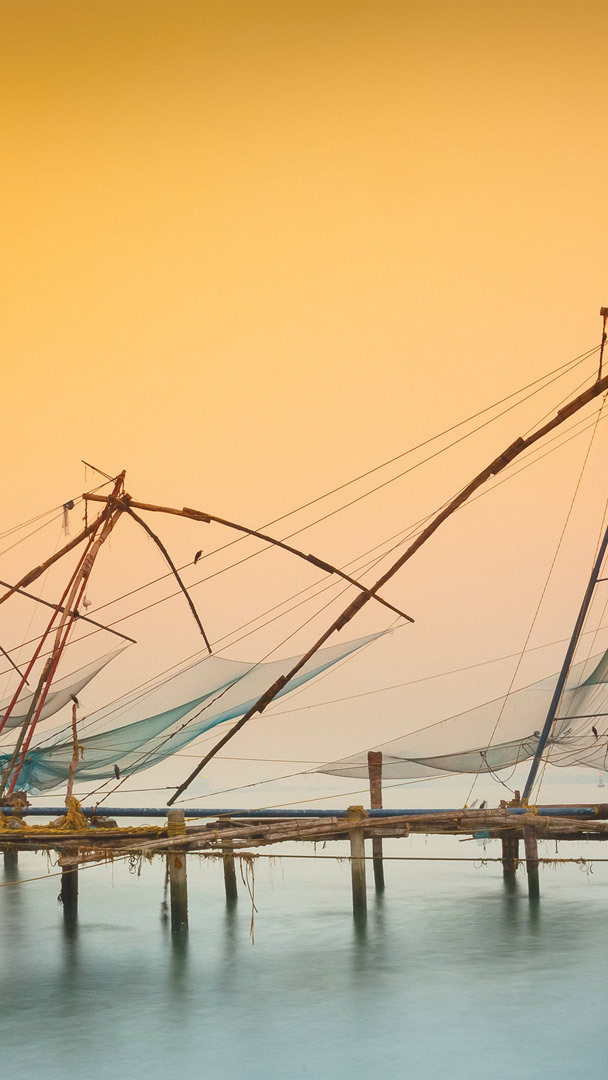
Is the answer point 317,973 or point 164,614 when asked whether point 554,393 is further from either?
point 317,973

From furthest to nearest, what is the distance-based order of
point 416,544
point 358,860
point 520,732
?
1. point 520,732
2. point 358,860
3. point 416,544

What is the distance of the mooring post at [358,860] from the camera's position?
35.9 ft

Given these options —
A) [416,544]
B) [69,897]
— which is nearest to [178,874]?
[69,897]

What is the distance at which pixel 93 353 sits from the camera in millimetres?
30078

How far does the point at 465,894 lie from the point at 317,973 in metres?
5.77

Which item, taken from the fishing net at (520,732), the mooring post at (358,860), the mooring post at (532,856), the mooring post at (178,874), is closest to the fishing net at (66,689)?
the mooring post at (178,874)

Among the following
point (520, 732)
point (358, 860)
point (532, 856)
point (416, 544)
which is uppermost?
point (416, 544)

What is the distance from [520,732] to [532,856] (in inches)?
55.9

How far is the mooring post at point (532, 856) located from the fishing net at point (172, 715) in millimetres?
2737

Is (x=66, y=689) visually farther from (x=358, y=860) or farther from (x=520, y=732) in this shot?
(x=520, y=732)

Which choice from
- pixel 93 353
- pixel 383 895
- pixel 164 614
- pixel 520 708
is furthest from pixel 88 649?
pixel 520 708

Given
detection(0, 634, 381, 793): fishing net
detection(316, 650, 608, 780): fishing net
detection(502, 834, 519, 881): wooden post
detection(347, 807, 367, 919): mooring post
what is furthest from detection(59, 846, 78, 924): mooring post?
detection(502, 834, 519, 881): wooden post

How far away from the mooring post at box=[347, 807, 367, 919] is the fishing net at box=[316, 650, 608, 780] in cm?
150

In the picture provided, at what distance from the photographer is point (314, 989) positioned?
9578 millimetres
